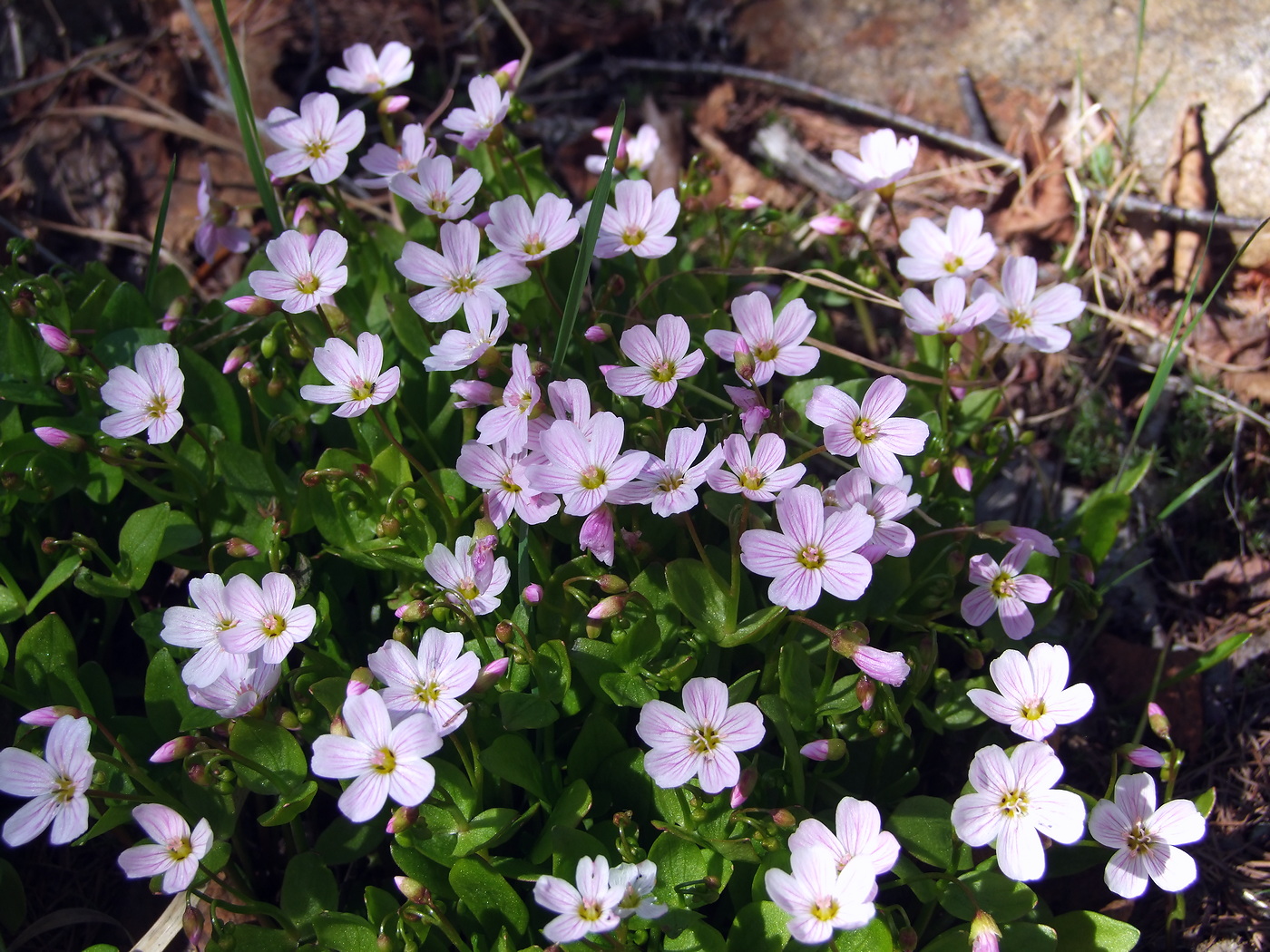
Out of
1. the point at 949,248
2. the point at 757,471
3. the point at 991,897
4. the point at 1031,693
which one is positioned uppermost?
the point at 949,248

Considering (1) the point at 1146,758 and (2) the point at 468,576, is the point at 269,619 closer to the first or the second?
(2) the point at 468,576

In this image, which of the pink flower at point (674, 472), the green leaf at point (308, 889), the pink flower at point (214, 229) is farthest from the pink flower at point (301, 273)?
the green leaf at point (308, 889)

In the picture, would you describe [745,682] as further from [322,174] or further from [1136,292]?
[1136,292]

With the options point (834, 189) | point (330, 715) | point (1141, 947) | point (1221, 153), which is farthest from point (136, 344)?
point (1221, 153)

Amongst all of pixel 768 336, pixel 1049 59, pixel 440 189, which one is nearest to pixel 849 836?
pixel 768 336

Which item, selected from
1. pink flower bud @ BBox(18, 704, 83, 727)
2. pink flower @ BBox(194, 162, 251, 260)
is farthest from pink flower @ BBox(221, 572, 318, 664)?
pink flower @ BBox(194, 162, 251, 260)

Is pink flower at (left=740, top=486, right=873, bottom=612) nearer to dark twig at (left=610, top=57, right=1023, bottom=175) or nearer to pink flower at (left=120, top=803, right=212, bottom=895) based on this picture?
pink flower at (left=120, top=803, right=212, bottom=895)
